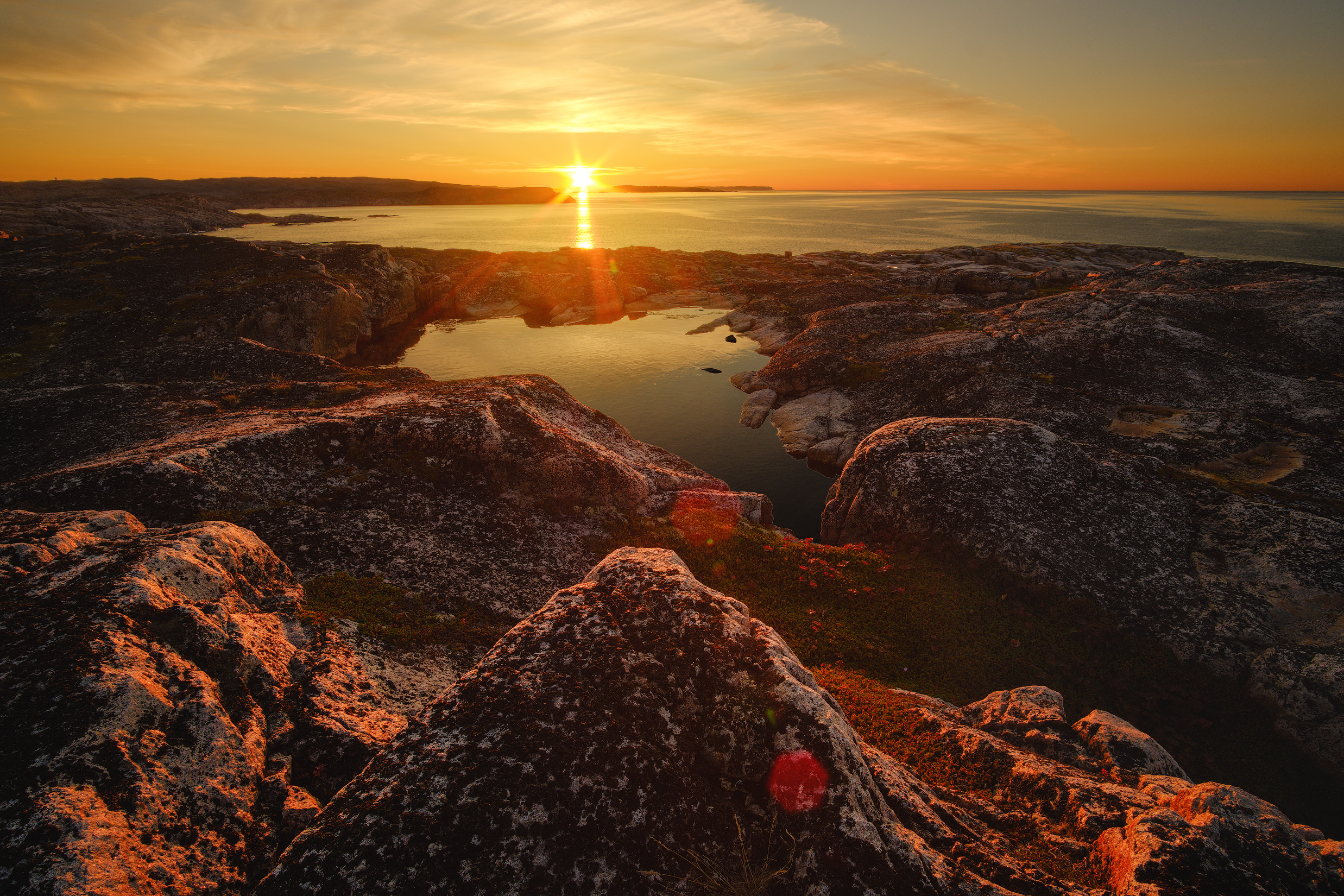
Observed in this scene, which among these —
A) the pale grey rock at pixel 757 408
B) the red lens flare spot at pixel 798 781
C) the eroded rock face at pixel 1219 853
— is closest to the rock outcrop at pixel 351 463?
the red lens flare spot at pixel 798 781

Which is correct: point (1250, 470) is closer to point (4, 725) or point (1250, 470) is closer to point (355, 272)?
point (4, 725)

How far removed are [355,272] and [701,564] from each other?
62.2m

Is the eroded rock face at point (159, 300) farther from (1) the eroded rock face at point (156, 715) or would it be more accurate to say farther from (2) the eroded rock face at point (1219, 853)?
(2) the eroded rock face at point (1219, 853)

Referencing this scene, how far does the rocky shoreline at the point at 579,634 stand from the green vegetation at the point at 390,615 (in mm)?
290

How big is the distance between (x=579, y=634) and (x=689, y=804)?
91.4 inches

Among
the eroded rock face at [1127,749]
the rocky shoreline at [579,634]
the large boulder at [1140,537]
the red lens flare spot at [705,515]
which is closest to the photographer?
the rocky shoreline at [579,634]

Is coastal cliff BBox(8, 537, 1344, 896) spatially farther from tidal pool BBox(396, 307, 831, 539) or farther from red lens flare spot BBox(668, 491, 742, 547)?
tidal pool BBox(396, 307, 831, 539)

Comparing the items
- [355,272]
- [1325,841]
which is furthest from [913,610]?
[355,272]

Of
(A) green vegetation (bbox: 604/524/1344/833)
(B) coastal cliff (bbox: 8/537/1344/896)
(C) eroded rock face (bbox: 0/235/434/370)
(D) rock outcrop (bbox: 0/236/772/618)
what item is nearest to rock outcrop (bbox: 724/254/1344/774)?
(A) green vegetation (bbox: 604/524/1344/833)

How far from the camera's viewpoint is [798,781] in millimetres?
5898

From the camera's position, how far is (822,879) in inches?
206

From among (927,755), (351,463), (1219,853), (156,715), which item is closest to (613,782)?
(156,715)

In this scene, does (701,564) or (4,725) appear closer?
(4,725)

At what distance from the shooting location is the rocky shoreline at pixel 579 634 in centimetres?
524
